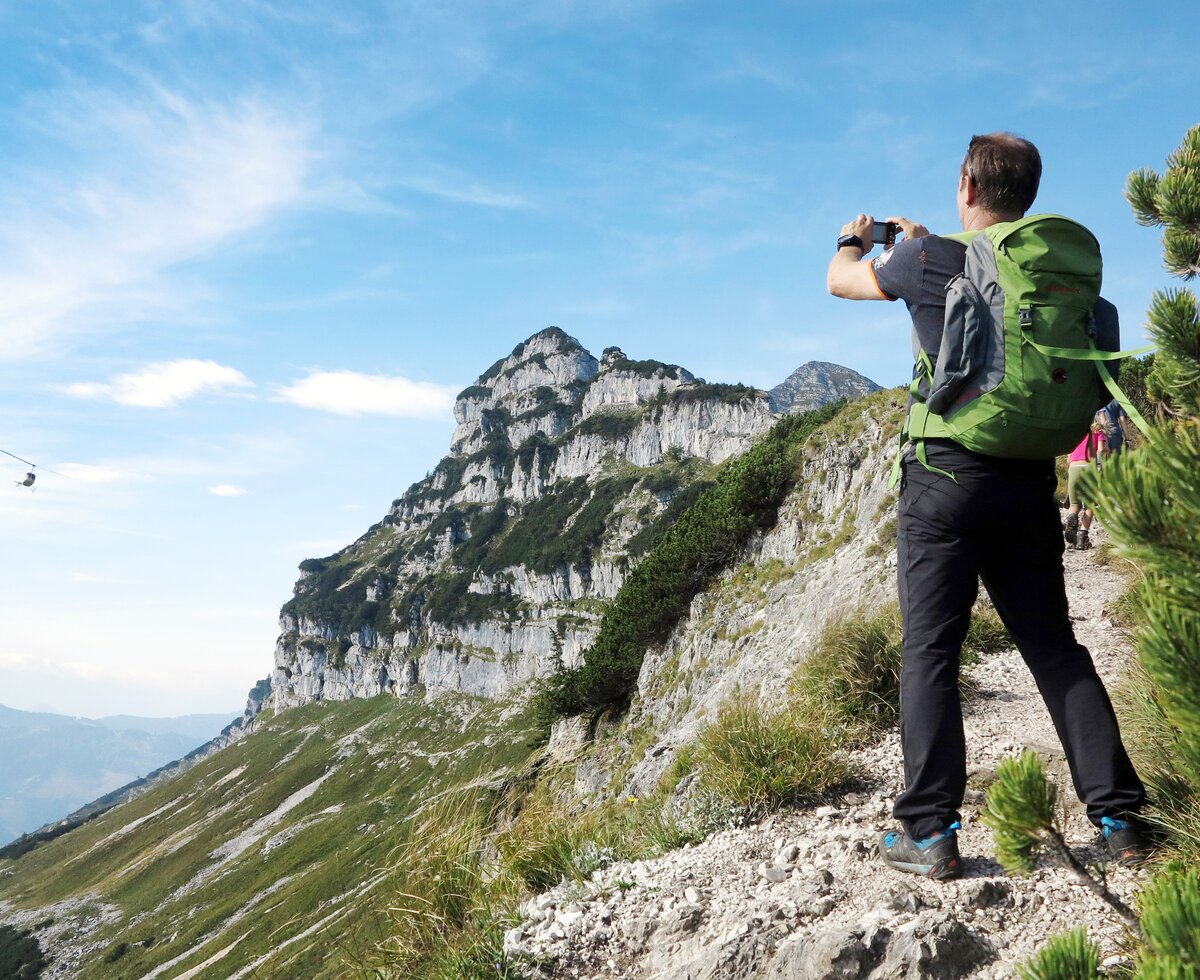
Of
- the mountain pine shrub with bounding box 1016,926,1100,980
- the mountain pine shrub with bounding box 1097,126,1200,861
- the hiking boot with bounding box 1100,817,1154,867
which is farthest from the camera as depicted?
the hiking boot with bounding box 1100,817,1154,867

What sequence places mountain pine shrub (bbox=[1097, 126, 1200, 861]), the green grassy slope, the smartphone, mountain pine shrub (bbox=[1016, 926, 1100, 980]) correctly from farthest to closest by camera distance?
1. the green grassy slope
2. the smartphone
3. mountain pine shrub (bbox=[1016, 926, 1100, 980])
4. mountain pine shrub (bbox=[1097, 126, 1200, 861])

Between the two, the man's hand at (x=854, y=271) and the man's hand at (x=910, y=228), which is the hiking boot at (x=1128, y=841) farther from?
the man's hand at (x=910, y=228)

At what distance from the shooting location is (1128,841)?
2965 mm

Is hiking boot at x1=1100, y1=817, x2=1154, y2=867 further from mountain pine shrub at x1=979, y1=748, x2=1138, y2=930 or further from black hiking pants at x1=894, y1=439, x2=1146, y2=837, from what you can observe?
mountain pine shrub at x1=979, y1=748, x2=1138, y2=930

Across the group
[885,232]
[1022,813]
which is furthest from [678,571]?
[1022,813]

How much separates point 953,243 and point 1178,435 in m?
2.10

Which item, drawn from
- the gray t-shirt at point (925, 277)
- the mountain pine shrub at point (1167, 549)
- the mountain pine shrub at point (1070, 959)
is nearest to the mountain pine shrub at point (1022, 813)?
the mountain pine shrub at point (1070, 959)

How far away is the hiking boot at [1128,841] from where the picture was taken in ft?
9.54

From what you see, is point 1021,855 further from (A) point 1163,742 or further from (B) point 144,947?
(B) point 144,947

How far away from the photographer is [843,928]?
10.2 ft

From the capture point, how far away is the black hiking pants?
3043mm

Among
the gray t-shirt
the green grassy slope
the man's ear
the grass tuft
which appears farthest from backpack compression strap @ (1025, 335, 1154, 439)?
the green grassy slope

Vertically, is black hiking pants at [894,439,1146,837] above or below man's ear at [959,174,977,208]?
below

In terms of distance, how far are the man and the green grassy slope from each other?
66.3 m
